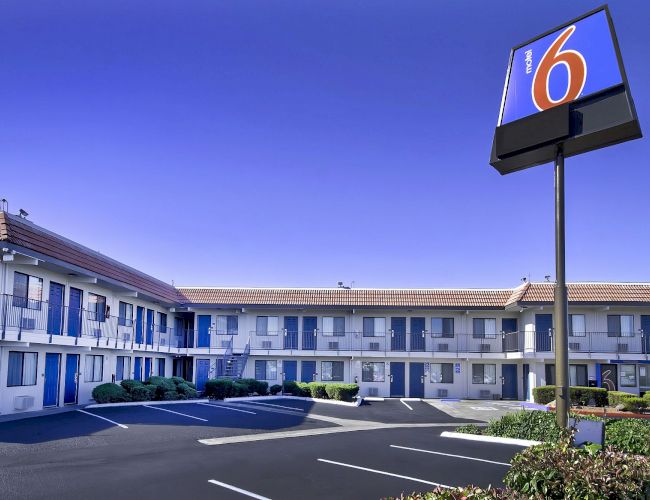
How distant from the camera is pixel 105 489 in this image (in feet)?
33.7

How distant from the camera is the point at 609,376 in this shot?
3378 cm

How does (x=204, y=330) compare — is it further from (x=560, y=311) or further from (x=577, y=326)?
(x=560, y=311)

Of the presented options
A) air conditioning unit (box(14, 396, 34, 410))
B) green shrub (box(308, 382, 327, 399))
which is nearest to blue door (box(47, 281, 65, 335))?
air conditioning unit (box(14, 396, 34, 410))

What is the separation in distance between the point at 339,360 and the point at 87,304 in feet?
52.0

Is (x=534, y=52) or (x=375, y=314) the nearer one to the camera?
(x=534, y=52)

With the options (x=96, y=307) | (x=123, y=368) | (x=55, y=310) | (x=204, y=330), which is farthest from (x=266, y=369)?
(x=55, y=310)

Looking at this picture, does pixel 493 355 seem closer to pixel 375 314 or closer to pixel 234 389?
pixel 375 314

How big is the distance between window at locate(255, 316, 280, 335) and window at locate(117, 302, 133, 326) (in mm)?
8651

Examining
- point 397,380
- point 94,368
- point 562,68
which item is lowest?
point 397,380

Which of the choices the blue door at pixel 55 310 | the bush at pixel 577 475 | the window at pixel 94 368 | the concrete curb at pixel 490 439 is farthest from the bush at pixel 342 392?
the bush at pixel 577 475

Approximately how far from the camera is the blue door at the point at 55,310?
24.0 metres

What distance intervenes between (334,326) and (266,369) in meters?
4.82

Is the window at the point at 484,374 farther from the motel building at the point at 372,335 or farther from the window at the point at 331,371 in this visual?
the window at the point at 331,371

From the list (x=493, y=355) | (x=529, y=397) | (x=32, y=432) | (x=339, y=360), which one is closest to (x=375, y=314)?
(x=339, y=360)
